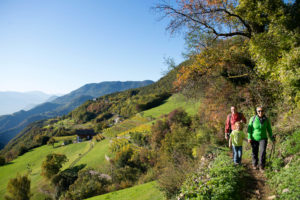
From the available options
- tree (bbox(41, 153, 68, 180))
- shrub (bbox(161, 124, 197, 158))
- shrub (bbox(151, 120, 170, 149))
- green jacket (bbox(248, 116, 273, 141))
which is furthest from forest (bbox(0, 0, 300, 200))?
tree (bbox(41, 153, 68, 180))

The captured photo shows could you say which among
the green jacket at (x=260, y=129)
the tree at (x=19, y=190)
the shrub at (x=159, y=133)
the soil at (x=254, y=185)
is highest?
the green jacket at (x=260, y=129)

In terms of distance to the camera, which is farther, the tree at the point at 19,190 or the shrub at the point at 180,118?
the tree at the point at 19,190

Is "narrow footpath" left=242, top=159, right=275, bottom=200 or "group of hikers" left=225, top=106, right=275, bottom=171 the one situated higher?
"group of hikers" left=225, top=106, right=275, bottom=171

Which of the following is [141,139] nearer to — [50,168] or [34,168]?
[50,168]

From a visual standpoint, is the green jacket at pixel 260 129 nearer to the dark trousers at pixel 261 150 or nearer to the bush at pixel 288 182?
the dark trousers at pixel 261 150

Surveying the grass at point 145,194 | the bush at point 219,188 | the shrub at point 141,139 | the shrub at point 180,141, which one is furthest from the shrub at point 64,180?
the bush at point 219,188

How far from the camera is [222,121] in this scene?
1422 centimetres

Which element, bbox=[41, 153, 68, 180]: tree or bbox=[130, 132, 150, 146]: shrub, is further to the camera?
bbox=[41, 153, 68, 180]: tree

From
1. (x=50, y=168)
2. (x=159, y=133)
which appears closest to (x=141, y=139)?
(x=159, y=133)

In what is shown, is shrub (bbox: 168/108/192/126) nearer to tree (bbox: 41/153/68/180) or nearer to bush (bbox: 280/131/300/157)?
bush (bbox: 280/131/300/157)

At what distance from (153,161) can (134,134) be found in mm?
13364

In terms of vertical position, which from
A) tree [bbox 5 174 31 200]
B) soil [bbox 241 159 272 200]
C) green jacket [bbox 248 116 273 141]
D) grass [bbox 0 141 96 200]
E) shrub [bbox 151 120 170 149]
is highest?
green jacket [bbox 248 116 273 141]

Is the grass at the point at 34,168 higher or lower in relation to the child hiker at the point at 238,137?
lower

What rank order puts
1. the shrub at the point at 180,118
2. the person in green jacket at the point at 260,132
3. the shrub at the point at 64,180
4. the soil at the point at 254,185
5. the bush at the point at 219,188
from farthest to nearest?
1. the shrub at the point at 64,180
2. the shrub at the point at 180,118
3. the person in green jacket at the point at 260,132
4. the soil at the point at 254,185
5. the bush at the point at 219,188
